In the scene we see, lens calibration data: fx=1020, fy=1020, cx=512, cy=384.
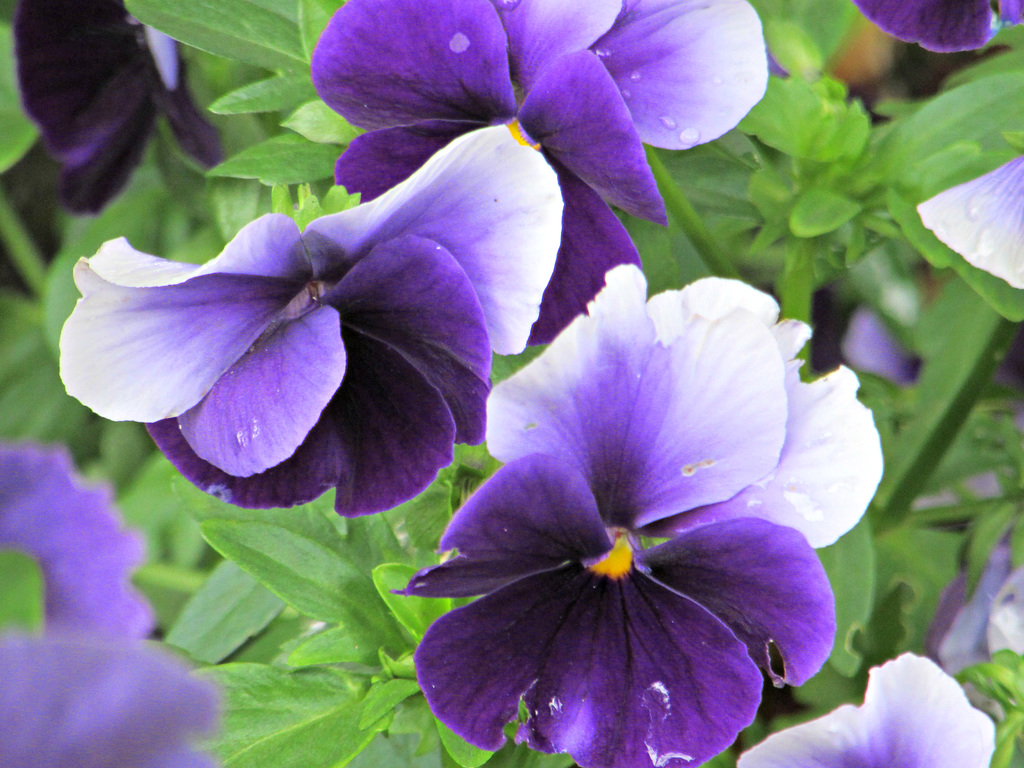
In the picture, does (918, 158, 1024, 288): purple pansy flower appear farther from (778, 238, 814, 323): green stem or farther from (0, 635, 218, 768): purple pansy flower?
(0, 635, 218, 768): purple pansy flower

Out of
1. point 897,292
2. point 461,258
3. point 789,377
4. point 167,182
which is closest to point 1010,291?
point 789,377

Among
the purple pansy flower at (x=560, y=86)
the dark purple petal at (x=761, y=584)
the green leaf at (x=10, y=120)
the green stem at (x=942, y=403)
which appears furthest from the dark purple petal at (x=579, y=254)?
the green leaf at (x=10, y=120)

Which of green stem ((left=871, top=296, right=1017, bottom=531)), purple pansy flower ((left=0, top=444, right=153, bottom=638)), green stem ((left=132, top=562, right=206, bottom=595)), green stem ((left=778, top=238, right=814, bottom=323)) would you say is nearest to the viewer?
purple pansy flower ((left=0, top=444, right=153, bottom=638))

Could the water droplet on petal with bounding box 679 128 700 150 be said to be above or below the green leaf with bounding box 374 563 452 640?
above

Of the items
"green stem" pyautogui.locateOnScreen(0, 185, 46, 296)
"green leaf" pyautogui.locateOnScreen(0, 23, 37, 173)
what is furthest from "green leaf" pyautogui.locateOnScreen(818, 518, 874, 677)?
"green stem" pyautogui.locateOnScreen(0, 185, 46, 296)

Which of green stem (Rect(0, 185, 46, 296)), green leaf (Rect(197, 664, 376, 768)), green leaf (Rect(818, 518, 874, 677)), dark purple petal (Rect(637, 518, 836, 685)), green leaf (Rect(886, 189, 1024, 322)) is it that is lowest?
green stem (Rect(0, 185, 46, 296))

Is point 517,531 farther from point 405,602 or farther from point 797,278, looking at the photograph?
point 797,278

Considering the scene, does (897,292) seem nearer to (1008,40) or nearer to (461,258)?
(1008,40)
